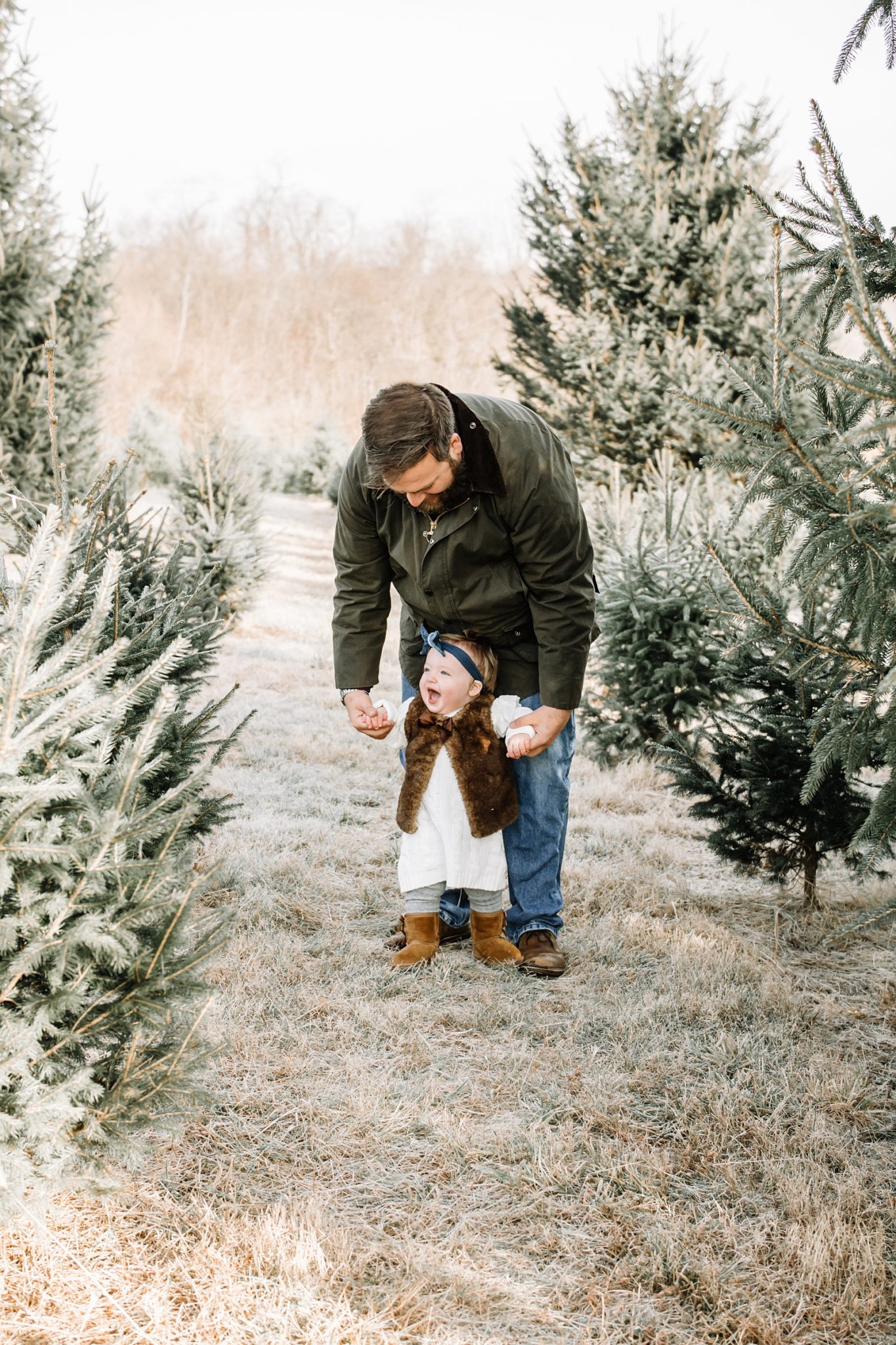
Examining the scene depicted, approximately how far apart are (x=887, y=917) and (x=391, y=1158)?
137 cm

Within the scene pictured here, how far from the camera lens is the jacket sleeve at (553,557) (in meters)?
2.96

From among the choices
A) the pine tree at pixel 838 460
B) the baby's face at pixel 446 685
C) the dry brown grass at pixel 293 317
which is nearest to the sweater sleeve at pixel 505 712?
the baby's face at pixel 446 685

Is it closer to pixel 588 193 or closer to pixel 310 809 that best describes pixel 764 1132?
pixel 310 809

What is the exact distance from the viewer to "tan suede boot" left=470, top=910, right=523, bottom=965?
3.42 meters

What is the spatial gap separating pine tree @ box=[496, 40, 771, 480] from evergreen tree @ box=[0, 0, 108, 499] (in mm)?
5093

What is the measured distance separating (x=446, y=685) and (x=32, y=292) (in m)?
8.66

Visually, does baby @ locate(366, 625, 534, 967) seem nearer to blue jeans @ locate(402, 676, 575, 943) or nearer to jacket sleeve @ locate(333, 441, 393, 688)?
blue jeans @ locate(402, 676, 575, 943)

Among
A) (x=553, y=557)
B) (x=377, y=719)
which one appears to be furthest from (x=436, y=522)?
(x=377, y=719)

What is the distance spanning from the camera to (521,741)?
3152 millimetres

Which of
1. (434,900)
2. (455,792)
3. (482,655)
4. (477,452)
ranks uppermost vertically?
(477,452)

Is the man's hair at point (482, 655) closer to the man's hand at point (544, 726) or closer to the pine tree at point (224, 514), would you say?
the man's hand at point (544, 726)

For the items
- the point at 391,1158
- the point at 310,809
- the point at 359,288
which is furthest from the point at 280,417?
the point at 391,1158

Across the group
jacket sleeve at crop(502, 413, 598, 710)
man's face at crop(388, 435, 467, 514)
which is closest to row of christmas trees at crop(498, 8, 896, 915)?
jacket sleeve at crop(502, 413, 598, 710)

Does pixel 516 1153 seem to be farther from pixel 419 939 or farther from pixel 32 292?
pixel 32 292
